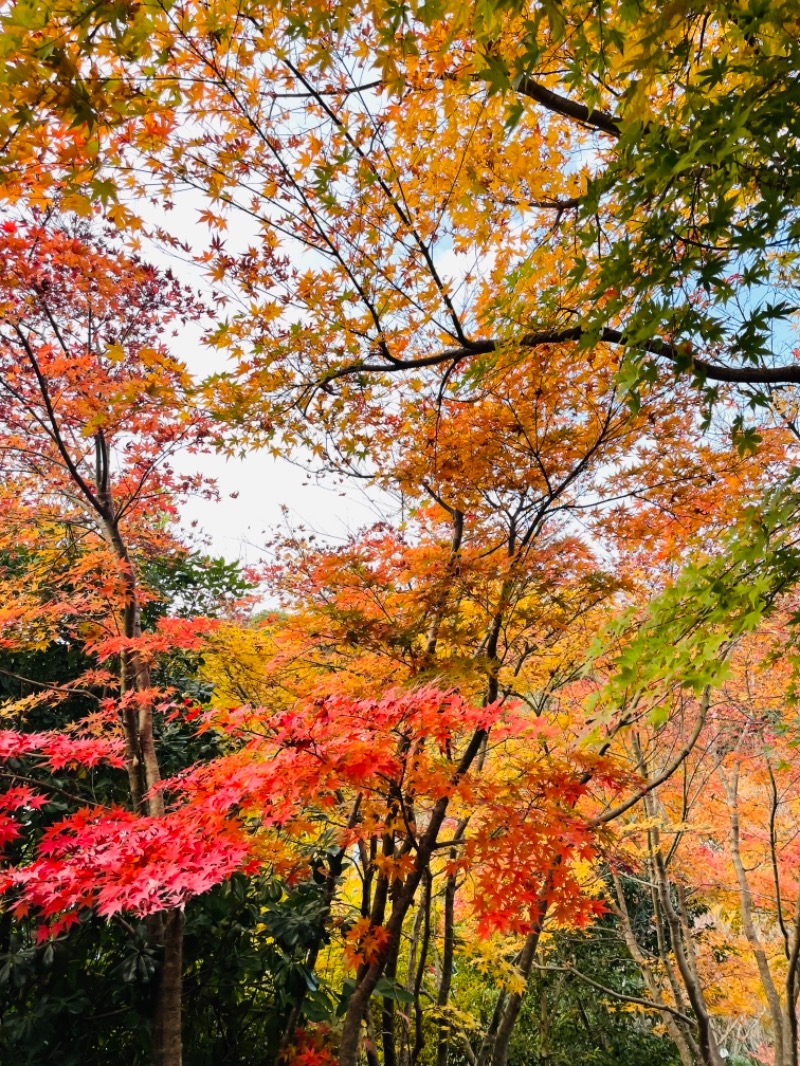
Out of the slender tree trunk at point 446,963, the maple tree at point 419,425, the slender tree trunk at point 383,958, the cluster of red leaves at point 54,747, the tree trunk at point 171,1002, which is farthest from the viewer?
the slender tree trunk at point 446,963

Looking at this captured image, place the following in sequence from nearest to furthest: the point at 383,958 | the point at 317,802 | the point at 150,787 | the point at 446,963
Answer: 1. the point at 317,802
2. the point at 383,958
3. the point at 150,787
4. the point at 446,963

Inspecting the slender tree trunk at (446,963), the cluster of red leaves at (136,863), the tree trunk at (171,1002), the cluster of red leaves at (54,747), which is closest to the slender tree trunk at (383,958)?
the tree trunk at (171,1002)

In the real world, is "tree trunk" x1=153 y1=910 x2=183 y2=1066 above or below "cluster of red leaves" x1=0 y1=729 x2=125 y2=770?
below

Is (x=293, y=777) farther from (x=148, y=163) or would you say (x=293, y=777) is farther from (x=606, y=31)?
(x=606, y=31)

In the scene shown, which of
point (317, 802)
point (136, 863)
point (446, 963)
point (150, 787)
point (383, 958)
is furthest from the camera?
point (446, 963)

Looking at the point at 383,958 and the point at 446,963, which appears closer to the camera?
the point at 383,958

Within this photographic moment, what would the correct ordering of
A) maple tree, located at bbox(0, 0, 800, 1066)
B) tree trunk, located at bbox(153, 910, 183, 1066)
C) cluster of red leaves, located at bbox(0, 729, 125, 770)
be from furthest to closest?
1. tree trunk, located at bbox(153, 910, 183, 1066)
2. cluster of red leaves, located at bbox(0, 729, 125, 770)
3. maple tree, located at bbox(0, 0, 800, 1066)

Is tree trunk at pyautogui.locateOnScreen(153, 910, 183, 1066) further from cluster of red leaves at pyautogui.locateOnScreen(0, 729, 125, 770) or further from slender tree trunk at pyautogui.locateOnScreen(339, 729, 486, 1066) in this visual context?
cluster of red leaves at pyautogui.locateOnScreen(0, 729, 125, 770)

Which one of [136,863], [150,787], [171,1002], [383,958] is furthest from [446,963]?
[136,863]

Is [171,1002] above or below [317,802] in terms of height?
below

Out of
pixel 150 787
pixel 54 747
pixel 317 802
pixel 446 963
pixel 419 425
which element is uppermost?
pixel 419 425

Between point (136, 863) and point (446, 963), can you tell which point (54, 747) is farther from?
point (446, 963)

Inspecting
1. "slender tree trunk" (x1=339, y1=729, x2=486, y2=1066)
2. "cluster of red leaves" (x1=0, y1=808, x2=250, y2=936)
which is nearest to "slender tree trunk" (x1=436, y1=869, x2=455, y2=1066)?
"slender tree trunk" (x1=339, y1=729, x2=486, y2=1066)

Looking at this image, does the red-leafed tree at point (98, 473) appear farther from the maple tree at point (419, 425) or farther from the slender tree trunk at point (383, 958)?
the slender tree trunk at point (383, 958)
